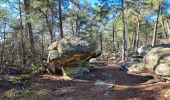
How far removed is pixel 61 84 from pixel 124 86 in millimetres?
3264

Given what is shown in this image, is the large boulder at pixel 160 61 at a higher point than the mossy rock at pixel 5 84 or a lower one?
higher

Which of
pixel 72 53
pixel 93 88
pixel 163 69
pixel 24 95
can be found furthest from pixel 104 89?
pixel 24 95

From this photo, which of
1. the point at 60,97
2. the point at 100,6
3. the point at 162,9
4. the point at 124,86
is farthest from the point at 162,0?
the point at 60,97

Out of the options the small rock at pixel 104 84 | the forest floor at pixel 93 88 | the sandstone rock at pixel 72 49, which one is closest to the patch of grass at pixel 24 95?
the forest floor at pixel 93 88

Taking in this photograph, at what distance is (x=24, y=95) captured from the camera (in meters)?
13.2

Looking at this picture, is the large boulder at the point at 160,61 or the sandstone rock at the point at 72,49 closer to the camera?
the large boulder at the point at 160,61

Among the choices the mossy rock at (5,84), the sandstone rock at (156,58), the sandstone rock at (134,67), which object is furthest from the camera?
the sandstone rock at (134,67)

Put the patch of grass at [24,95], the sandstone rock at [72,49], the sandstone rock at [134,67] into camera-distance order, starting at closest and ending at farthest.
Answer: the patch of grass at [24,95] → the sandstone rock at [72,49] → the sandstone rock at [134,67]

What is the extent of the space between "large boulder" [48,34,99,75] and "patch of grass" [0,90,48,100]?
2.65 meters

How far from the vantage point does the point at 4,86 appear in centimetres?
1427

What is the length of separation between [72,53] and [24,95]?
3721mm

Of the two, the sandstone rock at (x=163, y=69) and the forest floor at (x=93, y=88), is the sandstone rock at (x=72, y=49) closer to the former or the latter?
the forest floor at (x=93, y=88)

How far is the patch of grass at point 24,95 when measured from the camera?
1293cm

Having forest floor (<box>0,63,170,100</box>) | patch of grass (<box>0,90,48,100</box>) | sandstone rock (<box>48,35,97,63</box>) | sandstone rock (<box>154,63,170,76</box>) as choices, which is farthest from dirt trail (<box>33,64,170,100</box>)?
sandstone rock (<box>48,35,97,63</box>)
